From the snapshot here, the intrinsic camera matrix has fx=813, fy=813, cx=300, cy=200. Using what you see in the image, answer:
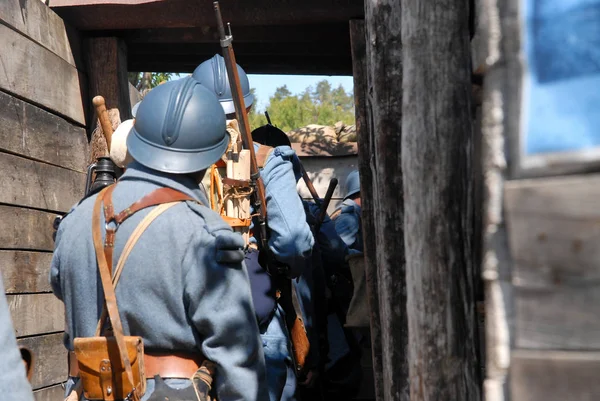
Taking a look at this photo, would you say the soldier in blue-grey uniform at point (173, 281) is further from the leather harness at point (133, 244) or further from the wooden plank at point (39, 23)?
the wooden plank at point (39, 23)

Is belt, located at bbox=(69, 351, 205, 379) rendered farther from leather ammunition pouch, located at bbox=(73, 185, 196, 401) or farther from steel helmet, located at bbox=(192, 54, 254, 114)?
steel helmet, located at bbox=(192, 54, 254, 114)

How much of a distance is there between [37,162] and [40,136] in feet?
0.49

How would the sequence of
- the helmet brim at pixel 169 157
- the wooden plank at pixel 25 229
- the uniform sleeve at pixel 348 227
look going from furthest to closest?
the uniform sleeve at pixel 348 227, the wooden plank at pixel 25 229, the helmet brim at pixel 169 157

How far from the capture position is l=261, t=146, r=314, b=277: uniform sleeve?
380cm

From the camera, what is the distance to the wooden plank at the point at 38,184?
158 inches

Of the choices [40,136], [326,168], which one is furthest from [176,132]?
[326,168]

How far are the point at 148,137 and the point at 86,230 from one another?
0.43 metres

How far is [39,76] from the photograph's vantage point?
444 cm

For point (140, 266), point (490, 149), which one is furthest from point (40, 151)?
point (490, 149)

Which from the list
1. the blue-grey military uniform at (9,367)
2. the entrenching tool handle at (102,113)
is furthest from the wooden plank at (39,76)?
the blue-grey military uniform at (9,367)

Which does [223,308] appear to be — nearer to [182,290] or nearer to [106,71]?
[182,290]

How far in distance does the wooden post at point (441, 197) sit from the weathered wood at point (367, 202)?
26.3 inches

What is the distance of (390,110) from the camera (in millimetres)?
2625

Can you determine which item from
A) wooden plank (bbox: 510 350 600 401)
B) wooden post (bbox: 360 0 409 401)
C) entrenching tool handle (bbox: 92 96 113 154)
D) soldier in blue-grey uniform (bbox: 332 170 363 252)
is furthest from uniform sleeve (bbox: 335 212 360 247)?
wooden plank (bbox: 510 350 600 401)
